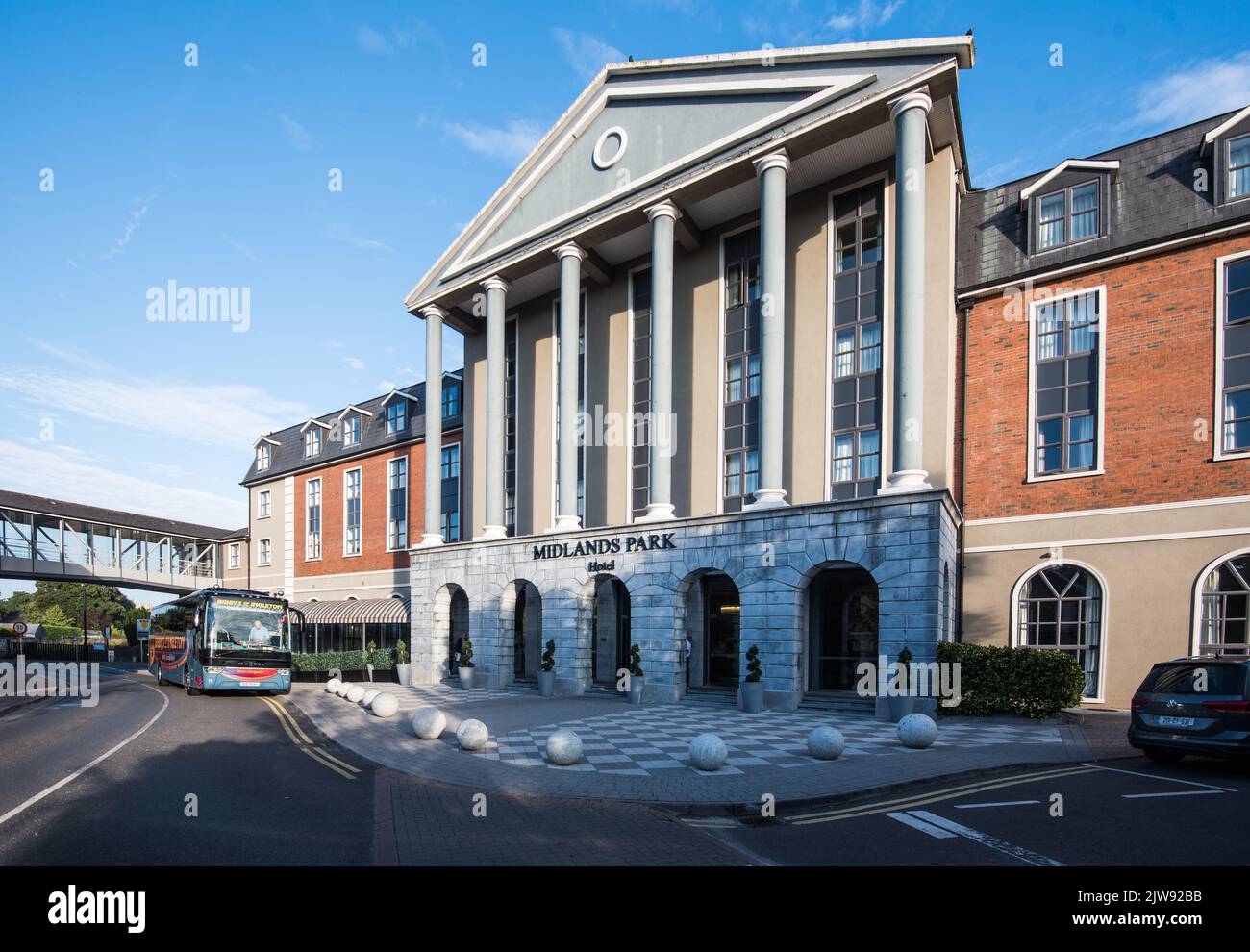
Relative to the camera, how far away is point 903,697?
658 inches

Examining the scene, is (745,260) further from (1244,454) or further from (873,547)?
(1244,454)

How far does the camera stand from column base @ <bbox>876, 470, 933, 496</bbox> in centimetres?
1761

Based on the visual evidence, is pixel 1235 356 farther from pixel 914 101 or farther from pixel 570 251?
pixel 570 251

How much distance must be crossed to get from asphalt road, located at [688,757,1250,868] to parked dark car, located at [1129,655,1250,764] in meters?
0.51

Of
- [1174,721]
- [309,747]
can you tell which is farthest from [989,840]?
[309,747]

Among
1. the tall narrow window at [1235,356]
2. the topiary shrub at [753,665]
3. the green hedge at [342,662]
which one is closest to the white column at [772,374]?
the topiary shrub at [753,665]

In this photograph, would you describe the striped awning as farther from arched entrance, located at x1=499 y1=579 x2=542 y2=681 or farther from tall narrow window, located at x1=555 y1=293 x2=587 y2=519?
tall narrow window, located at x1=555 y1=293 x2=587 y2=519

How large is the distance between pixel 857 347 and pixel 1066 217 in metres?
6.53

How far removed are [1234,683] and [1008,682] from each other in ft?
19.9

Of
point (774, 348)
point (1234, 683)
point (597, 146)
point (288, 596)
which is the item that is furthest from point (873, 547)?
point (288, 596)

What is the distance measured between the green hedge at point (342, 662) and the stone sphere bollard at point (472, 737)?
2002 centimetres

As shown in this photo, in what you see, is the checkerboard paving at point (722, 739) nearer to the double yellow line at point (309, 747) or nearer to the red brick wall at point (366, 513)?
the double yellow line at point (309, 747)

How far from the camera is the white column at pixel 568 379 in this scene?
2536 centimetres
